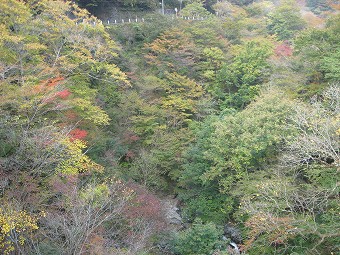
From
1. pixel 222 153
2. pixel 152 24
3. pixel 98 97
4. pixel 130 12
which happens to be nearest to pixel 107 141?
pixel 98 97

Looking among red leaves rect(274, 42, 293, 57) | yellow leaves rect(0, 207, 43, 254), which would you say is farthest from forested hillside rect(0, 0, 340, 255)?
red leaves rect(274, 42, 293, 57)

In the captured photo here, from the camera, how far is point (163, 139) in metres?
18.7

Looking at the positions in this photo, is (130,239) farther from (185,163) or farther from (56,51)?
(56,51)

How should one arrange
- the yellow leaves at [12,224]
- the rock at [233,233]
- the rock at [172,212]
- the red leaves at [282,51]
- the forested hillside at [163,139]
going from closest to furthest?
the yellow leaves at [12,224], the forested hillside at [163,139], the rock at [233,233], the rock at [172,212], the red leaves at [282,51]

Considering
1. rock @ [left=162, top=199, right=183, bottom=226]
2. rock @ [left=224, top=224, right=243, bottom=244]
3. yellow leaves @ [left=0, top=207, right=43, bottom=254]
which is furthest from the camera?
rock @ [left=162, top=199, right=183, bottom=226]

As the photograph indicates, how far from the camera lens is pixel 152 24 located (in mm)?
26938

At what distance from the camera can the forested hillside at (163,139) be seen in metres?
9.99

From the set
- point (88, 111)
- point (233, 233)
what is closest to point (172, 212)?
point (233, 233)

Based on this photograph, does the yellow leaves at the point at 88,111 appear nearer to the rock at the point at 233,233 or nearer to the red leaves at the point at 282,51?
the rock at the point at 233,233

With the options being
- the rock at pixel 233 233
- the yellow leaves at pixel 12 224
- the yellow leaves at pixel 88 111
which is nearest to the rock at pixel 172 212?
the rock at pixel 233 233

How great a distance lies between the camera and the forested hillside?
999 cm

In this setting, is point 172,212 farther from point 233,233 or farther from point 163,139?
point 163,139

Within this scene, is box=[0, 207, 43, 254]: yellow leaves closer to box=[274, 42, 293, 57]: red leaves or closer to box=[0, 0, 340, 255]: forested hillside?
box=[0, 0, 340, 255]: forested hillside

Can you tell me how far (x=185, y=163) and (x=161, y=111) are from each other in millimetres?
3904
